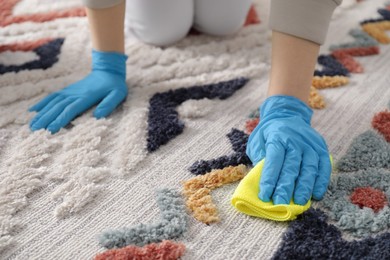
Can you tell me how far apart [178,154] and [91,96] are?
8.4 inches

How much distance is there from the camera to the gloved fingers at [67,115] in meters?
0.80

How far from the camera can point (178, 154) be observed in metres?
0.75

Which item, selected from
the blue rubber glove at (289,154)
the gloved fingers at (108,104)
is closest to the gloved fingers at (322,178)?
the blue rubber glove at (289,154)

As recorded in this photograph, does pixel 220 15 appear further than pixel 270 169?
Yes

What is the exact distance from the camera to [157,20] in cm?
105

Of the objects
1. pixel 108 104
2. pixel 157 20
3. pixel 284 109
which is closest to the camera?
pixel 284 109

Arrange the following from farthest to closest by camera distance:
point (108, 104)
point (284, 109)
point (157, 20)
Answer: point (157, 20) < point (108, 104) < point (284, 109)

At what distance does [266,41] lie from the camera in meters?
1.10

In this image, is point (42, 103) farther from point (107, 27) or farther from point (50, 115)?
point (107, 27)

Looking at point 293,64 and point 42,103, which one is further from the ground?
point 293,64

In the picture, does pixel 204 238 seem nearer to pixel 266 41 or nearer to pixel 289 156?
pixel 289 156

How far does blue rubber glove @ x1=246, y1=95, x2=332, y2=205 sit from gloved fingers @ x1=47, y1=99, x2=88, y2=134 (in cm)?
30

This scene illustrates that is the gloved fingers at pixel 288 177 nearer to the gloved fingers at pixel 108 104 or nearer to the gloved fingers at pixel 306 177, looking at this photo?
the gloved fingers at pixel 306 177

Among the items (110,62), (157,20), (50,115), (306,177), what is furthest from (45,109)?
(306,177)
